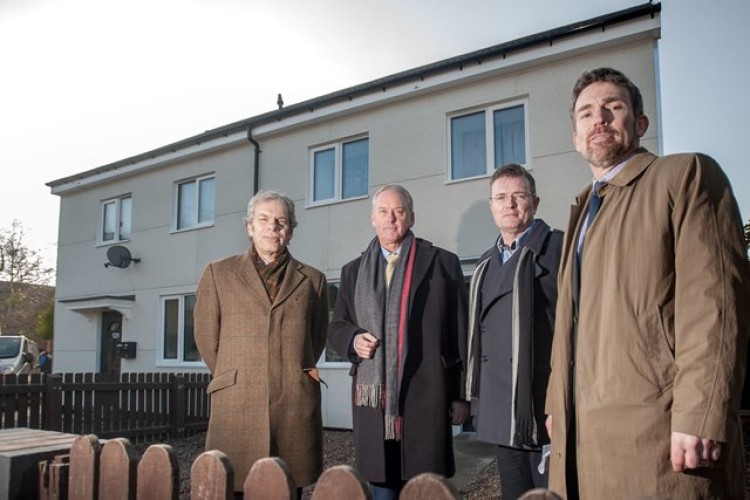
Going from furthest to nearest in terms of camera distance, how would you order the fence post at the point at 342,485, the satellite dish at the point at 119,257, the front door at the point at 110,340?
the front door at the point at 110,340 < the satellite dish at the point at 119,257 < the fence post at the point at 342,485

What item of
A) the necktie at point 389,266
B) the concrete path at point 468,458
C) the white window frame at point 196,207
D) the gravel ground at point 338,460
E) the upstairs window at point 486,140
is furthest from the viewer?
the white window frame at point 196,207

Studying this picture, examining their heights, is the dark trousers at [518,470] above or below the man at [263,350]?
below

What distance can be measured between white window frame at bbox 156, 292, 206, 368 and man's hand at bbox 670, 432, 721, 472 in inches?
469

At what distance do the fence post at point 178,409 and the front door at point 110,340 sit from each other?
531 cm

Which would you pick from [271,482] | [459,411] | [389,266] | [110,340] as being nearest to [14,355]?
[110,340]

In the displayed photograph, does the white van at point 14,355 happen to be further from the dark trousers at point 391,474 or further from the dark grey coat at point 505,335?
the dark grey coat at point 505,335

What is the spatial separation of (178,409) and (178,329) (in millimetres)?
3371

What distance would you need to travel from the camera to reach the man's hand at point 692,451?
5.00ft

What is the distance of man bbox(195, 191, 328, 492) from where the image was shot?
2.81 metres

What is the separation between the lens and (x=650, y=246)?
5.65 feet

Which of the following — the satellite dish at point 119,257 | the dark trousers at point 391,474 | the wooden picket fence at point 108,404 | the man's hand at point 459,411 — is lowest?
the wooden picket fence at point 108,404

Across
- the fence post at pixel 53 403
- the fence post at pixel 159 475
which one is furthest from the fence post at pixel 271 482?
the fence post at pixel 53 403

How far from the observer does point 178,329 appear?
13.3m

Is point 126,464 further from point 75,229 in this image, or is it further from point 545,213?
point 75,229
